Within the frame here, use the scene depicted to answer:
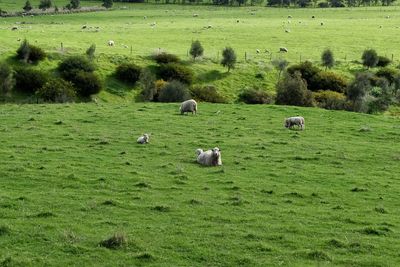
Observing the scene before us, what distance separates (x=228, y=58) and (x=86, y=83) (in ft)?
60.7

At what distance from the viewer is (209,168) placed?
23.8 metres

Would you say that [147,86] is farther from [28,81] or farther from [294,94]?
[294,94]

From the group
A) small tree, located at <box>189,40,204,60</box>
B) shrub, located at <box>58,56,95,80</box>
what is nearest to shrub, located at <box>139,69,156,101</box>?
shrub, located at <box>58,56,95,80</box>

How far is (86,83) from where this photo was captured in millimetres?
50812

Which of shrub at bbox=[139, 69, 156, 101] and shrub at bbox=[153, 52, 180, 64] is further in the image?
shrub at bbox=[153, 52, 180, 64]

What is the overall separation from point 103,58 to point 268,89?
693 inches

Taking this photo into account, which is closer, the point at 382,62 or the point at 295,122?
the point at 295,122

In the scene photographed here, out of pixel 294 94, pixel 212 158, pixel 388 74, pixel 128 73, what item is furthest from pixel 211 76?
pixel 212 158

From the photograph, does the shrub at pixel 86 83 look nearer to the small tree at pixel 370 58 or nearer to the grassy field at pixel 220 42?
the grassy field at pixel 220 42

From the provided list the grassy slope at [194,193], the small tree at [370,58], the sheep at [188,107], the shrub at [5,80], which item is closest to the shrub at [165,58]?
the shrub at [5,80]

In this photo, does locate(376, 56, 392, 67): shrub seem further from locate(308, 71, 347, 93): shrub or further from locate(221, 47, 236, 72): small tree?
locate(221, 47, 236, 72): small tree

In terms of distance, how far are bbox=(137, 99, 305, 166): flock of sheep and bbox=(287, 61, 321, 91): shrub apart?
81.5ft

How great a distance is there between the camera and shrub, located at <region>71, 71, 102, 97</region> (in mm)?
50781

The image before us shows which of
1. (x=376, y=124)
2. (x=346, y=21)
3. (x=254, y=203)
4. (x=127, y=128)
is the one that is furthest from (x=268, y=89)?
(x=346, y=21)
